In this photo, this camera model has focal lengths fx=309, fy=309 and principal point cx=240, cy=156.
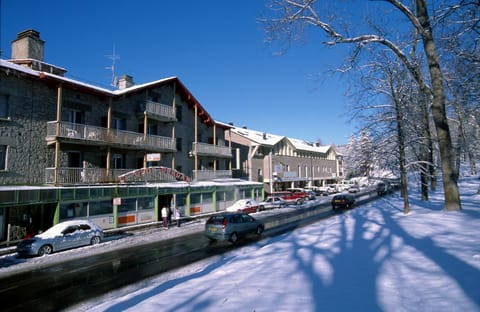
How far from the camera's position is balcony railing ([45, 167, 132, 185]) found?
64.5ft

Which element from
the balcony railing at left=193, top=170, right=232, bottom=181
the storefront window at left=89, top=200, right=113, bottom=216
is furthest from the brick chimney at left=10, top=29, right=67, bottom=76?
the balcony railing at left=193, top=170, right=232, bottom=181

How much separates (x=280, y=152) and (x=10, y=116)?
38478 millimetres

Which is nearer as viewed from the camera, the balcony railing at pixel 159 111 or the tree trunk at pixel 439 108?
the tree trunk at pixel 439 108

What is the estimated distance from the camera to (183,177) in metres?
28.7

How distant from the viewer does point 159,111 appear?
91.8 feet

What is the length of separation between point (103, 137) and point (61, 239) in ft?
28.2

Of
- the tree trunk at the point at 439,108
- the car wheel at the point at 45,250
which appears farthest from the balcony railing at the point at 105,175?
the tree trunk at the point at 439,108

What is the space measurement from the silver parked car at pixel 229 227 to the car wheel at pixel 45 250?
25.2 feet

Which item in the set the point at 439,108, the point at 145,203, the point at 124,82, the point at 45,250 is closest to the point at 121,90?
the point at 124,82

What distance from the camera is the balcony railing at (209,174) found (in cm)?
3200

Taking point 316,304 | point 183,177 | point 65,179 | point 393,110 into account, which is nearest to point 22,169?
point 65,179

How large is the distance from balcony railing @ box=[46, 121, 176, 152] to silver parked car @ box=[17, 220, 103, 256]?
6.33 meters

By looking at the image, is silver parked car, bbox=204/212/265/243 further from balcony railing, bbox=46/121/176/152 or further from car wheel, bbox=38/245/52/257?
balcony railing, bbox=46/121/176/152

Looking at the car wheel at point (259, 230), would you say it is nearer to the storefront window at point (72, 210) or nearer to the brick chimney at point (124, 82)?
the storefront window at point (72, 210)
